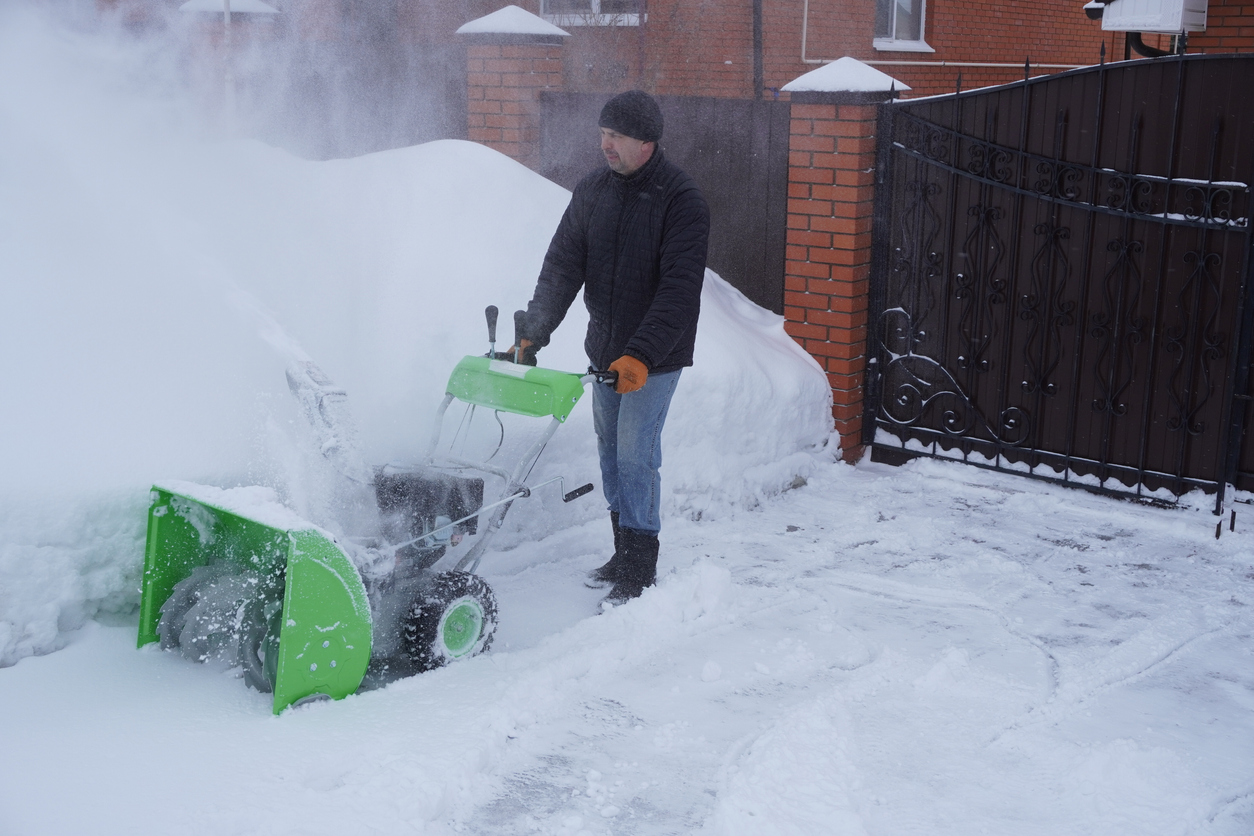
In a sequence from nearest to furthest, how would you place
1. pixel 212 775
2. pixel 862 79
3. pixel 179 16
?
pixel 212 775, pixel 862 79, pixel 179 16

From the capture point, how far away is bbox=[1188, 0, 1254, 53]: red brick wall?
7715 millimetres

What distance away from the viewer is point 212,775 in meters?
2.86

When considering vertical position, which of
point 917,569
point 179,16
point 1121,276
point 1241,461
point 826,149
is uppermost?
point 179,16

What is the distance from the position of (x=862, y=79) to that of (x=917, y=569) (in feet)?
8.95

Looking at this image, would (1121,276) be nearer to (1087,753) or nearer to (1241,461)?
(1241,461)

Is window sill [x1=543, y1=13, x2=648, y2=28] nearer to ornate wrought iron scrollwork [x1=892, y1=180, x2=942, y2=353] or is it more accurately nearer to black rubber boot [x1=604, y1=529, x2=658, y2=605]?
ornate wrought iron scrollwork [x1=892, y1=180, x2=942, y2=353]

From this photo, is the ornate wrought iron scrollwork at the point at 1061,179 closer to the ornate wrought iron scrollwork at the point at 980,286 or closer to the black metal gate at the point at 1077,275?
the black metal gate at the point at 1077,275

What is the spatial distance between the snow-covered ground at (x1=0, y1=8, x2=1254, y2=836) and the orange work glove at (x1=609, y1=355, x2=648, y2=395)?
865mm

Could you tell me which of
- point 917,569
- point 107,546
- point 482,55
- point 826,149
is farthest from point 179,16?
point 917,569

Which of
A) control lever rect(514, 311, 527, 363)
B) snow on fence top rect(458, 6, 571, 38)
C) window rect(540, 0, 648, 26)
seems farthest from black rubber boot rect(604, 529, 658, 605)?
window rect(540, 0, 648, 26)

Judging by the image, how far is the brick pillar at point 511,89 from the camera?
297 inches

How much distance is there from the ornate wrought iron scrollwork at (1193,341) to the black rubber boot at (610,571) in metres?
2.88

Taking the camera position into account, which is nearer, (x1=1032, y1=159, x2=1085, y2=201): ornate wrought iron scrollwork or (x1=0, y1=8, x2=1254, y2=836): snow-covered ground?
(x1=0, y1=8, x2=1254, y2=836): snow-covered ground

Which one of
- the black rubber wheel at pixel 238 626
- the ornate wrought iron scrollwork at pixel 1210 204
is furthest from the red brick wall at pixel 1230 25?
the black rubber wheel at pixel 238 626
